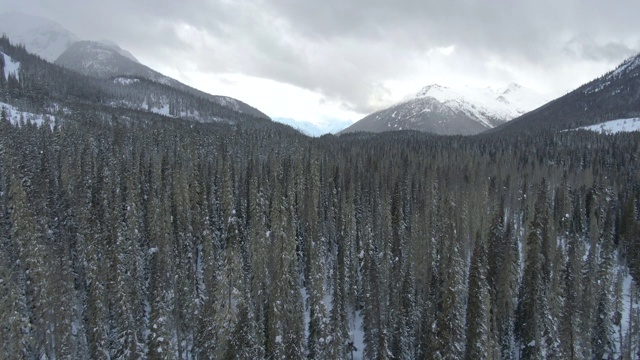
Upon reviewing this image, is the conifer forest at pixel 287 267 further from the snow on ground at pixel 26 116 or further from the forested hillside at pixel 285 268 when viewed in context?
the snow on ground at pixel 26 116

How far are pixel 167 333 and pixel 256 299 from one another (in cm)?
1193

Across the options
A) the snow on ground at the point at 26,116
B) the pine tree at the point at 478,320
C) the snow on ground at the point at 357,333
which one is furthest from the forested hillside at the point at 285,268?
the snow on ground at the point at 26,116

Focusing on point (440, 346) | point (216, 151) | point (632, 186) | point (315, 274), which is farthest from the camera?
point (216, 151)

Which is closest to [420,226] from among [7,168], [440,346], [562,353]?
[562,353]

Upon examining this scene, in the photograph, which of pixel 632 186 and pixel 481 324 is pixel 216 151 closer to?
pixel 481 324

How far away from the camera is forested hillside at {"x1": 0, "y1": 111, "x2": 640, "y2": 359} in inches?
1543

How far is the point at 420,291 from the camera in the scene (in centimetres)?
5950

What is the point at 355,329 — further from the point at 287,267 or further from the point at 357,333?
the point at 287,267

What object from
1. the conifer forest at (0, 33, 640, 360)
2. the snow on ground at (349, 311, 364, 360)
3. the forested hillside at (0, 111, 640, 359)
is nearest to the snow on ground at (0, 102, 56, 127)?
the conifer forest at (0, 33, 640, 360)

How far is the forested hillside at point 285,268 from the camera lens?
39188 mm

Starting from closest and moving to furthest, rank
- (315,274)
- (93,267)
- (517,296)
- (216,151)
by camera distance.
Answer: (315,274) → (93,267) → (517,296) → (216,151)

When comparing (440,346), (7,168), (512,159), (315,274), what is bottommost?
(440,346)

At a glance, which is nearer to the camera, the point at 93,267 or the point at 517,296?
the point at 93,267

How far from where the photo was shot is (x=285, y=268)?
39375mm
